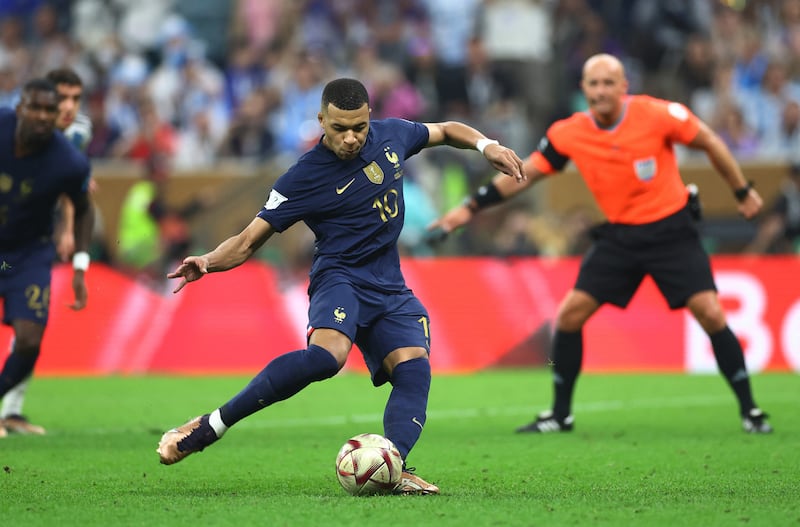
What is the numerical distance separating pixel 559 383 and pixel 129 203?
9.90 meters

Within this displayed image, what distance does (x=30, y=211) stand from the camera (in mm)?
9164

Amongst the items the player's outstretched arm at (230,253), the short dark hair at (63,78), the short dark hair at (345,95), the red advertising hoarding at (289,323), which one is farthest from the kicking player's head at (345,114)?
the red advertising hoarding at (289,323)

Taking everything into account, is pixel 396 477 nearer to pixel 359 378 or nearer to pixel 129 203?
pixel 359 378

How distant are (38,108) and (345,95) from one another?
2.87 metres

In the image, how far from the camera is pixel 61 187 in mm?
9102

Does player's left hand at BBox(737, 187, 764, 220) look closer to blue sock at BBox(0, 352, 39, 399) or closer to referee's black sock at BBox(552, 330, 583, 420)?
referee's black sock at BBox(552, 330, 583, 420)

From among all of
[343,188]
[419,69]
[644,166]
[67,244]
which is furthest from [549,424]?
[419,69]

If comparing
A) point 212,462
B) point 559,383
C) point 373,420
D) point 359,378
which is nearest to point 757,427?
point 559,383

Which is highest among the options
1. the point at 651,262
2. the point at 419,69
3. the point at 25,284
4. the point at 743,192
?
the point at 419,69

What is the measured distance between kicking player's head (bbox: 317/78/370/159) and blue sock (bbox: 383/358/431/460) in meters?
1.15

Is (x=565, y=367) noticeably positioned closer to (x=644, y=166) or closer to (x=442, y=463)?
(x=644, y=166)

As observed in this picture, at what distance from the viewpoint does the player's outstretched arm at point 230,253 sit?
259 inches

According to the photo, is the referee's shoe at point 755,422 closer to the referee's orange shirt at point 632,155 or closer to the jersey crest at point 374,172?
the referee's orange shirt at point 632,155

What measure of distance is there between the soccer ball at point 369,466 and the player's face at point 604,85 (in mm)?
3913
